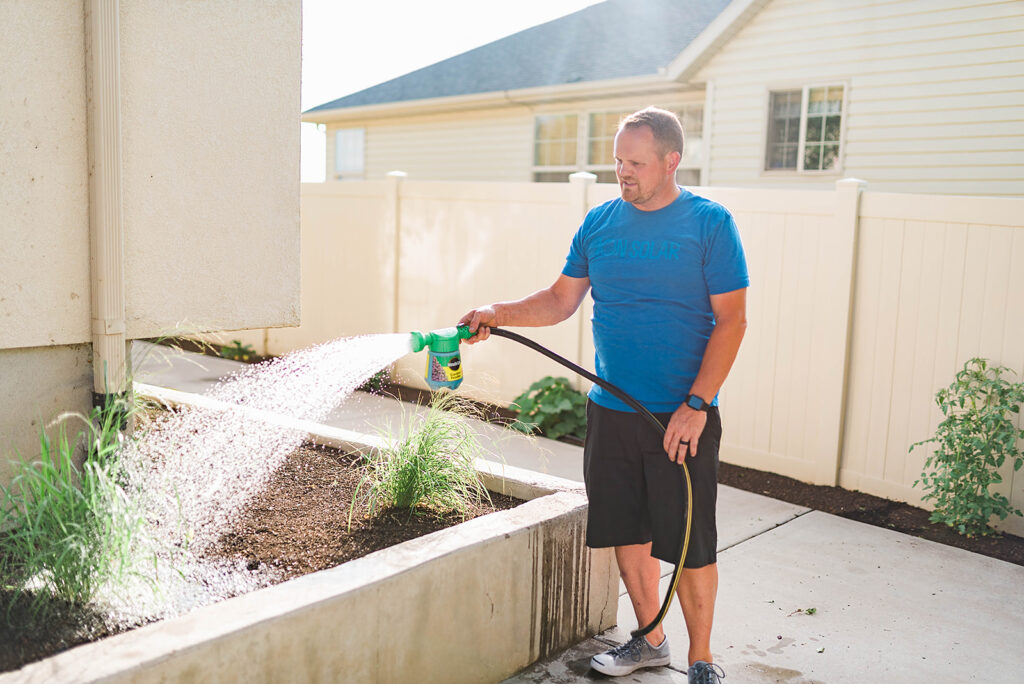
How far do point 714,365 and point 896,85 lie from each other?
311 inches

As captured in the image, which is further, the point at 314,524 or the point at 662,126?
the point at 314,524

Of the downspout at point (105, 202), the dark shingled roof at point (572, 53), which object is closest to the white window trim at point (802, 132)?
the dark shingled roof at point (572, 53)

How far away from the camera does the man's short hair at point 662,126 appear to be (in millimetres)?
3043

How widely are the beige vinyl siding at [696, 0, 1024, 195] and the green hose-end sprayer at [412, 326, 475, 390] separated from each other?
761cm

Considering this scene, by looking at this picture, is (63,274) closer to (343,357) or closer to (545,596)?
(343,357)

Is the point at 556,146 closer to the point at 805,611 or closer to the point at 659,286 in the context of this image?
the point at 805,611

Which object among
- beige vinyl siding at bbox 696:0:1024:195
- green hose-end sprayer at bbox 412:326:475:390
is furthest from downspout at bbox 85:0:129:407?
beige vinyl siding at bbox 696:0:1024:195

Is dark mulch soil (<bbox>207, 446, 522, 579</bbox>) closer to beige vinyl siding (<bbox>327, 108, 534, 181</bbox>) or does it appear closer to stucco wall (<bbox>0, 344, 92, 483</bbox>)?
stucco wall (<bbox>0, 344, 92, 483</bbox>)

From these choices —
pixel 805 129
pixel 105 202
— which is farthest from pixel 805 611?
pixel 805 129

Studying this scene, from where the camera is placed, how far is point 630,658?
342 centimetres

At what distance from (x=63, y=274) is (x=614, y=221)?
208cm

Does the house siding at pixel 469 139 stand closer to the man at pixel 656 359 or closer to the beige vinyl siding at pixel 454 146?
the beige vinyl siding at pixel 454 146

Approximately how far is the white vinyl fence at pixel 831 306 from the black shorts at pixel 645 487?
1.17 meters

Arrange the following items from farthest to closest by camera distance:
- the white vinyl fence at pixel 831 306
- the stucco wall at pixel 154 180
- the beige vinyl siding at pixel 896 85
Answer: the beige vinyl siding at pixel 896 85 < the white vinyl fence at pixel 831 306 < the stucco wall at pixel 154 180
